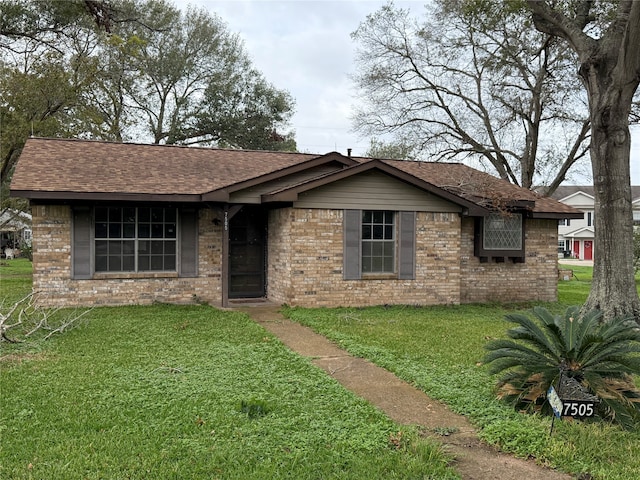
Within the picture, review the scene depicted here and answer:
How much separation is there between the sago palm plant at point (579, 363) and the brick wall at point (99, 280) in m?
8.49

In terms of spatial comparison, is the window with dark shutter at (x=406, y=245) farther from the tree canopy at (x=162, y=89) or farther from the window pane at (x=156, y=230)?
the tree canopy at (x=162, y=89)

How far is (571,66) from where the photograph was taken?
72.8 feet

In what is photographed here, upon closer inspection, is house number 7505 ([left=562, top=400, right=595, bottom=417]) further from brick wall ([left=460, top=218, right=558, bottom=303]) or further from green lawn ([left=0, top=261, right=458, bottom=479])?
brick wall ([left=460, top=218, right=558, bottom=303])

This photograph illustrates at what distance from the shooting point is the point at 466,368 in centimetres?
718

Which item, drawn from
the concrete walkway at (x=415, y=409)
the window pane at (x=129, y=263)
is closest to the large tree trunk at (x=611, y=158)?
the concrete walkway at (x=415, y=409)

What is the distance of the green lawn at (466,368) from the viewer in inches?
175

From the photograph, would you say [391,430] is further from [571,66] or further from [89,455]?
[571,66]

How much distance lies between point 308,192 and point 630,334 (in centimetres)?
775

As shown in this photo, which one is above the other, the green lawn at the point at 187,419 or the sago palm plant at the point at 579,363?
the sago palm plant at the point at 579,363

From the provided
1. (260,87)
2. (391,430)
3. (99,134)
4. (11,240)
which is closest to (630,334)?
(391,430)

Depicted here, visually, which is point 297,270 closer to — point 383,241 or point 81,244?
point 383,241

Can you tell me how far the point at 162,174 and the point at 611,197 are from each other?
31.3 ft

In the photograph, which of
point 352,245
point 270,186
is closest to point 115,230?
point 270,186

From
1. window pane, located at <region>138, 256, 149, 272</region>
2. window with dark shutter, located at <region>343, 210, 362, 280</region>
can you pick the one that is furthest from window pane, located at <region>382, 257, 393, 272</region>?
window pane, located at <region>138, 256, 149, 272</region>
